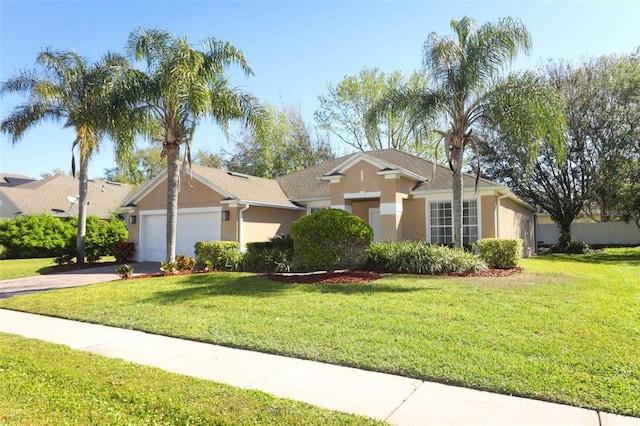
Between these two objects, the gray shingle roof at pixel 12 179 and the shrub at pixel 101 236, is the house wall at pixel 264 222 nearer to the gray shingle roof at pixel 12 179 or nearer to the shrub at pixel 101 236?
the shrub at pixel 101 236

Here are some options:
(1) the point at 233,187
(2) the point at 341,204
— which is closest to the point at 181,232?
(1) the point at 233,187

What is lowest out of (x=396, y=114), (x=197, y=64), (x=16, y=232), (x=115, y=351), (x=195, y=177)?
(x=115, y=351)

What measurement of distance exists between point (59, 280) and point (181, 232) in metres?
6.24

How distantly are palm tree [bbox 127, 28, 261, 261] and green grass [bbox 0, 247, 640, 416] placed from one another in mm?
5404

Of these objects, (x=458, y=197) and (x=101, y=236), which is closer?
(x=458, y=197)

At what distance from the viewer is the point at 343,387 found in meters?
4.54

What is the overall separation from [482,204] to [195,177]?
41.9ft

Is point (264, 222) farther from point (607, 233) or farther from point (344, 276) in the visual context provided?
point (607, 233)

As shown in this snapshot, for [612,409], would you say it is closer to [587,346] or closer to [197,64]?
[587,346]

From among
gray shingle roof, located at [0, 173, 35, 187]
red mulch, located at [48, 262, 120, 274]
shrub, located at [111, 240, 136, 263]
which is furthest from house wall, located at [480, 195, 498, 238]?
gray shingle roof, located at [0, 173, 35, 187]

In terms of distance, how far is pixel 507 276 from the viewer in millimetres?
12125

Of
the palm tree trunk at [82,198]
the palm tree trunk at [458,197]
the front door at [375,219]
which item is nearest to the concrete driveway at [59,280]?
the palm tree trunk at [82,198]

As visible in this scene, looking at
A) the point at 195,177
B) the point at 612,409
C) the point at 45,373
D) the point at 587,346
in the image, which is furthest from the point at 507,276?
the point at 195,177

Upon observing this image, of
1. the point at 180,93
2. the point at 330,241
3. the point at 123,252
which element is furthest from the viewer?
the point at 123,252
